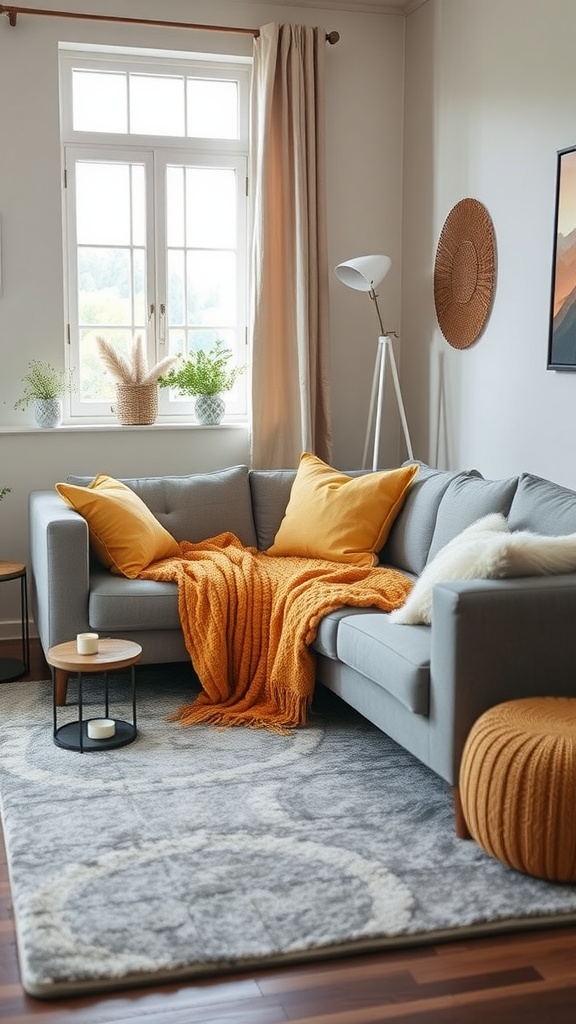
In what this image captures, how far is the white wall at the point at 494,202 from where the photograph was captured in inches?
162

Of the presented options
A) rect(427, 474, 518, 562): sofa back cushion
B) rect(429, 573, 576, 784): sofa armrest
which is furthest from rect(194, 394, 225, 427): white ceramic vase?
rect(429, 573, 576, 784): sofa armrest

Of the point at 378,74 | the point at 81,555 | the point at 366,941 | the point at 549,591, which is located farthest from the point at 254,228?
the point at 366,941

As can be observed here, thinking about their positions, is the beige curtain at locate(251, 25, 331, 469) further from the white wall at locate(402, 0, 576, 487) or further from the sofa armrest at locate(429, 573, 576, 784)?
the sofa armrest at locate(429, 573, 576, 784)

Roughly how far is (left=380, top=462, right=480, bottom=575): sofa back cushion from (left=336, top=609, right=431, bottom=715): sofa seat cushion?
57 cm

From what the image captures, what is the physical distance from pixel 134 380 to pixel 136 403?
11 centimetres

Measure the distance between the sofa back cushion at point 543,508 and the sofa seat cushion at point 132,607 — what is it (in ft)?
4.11

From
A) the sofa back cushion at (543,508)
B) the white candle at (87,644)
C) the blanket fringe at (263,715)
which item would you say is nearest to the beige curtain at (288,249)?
the blanket fringe at (263,715)

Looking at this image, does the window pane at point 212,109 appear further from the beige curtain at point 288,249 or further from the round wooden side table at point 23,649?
the round wooden side table at point 23,649

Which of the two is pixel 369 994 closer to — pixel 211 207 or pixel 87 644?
pixel 87 644

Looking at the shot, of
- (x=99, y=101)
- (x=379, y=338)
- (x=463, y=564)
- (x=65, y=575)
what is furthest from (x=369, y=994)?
(x=99, y=101)

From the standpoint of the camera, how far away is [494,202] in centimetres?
454

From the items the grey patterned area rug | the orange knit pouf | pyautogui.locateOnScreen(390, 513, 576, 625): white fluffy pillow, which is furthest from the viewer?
pyautogui.locateOnScreen(390, 513, 576, 625): white fluffy pillow

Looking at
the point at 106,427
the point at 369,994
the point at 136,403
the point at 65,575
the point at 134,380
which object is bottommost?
the point at 369,994

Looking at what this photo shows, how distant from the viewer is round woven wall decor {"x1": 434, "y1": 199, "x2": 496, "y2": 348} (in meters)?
4.62
